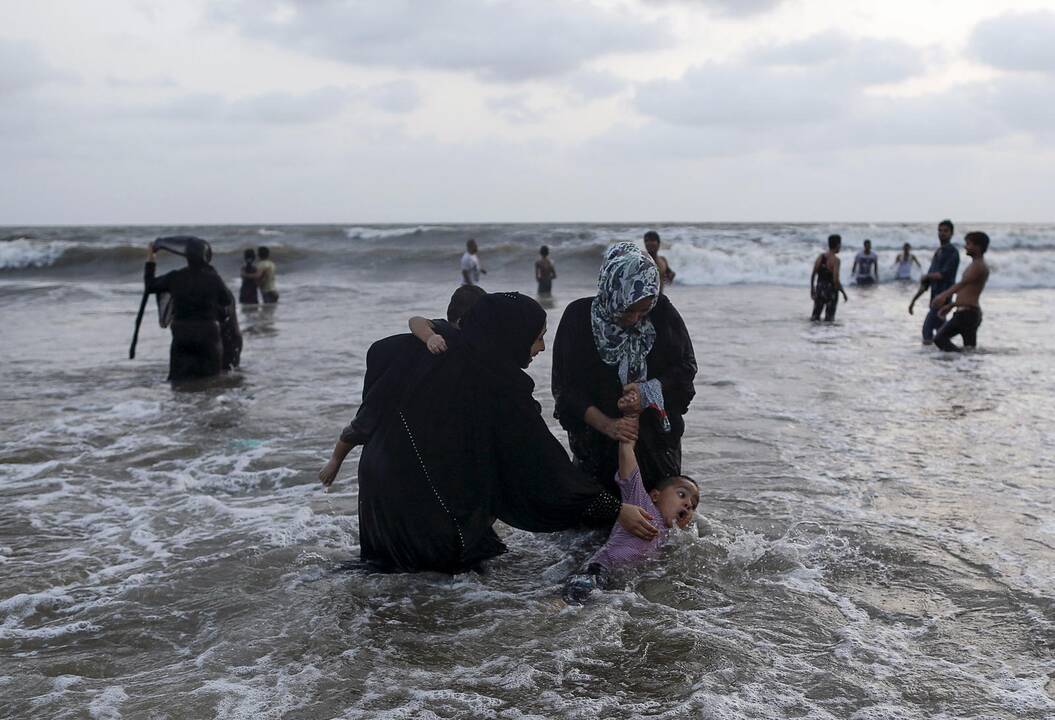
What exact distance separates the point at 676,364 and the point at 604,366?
13.4 inches

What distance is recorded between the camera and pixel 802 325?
52.9 ft

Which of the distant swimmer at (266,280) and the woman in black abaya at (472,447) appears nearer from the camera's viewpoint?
the woman in black abaya at (472,447)

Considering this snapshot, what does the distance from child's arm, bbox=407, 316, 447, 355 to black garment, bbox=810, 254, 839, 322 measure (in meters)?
13.1

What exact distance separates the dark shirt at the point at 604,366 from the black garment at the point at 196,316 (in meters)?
5.96

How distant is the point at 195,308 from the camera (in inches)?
371

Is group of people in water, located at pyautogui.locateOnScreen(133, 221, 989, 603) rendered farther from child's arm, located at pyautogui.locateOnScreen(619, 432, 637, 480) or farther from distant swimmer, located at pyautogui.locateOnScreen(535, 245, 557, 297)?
distant swimmer, located at pyautogui.locateOnScreen(535, 245, 557, 297)

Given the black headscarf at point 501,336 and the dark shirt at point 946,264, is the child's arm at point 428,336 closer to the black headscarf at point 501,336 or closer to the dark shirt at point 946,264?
the black headscarf at point 501,336

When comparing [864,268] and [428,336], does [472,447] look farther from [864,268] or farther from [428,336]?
[864,268]

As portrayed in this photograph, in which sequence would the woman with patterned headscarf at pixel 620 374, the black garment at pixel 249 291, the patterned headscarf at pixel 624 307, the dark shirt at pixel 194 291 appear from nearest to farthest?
the patterned headscarf at pixel 624 307, the woman with patterned headscarf at pixel 620 374, the dark shirt at pixel 194 291, the black garment at pixel 249 291

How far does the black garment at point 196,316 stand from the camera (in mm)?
9234

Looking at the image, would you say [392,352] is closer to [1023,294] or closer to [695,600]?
[695,600]

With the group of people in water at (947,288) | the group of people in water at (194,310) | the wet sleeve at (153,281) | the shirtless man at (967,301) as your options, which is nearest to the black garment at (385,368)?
the group of people in water at (194,310)

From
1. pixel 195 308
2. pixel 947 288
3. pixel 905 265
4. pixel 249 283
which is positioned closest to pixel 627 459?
pixel 195 308

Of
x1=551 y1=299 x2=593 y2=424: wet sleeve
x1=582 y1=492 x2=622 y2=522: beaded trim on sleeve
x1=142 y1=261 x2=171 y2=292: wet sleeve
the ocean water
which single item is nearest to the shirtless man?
the ocean water
